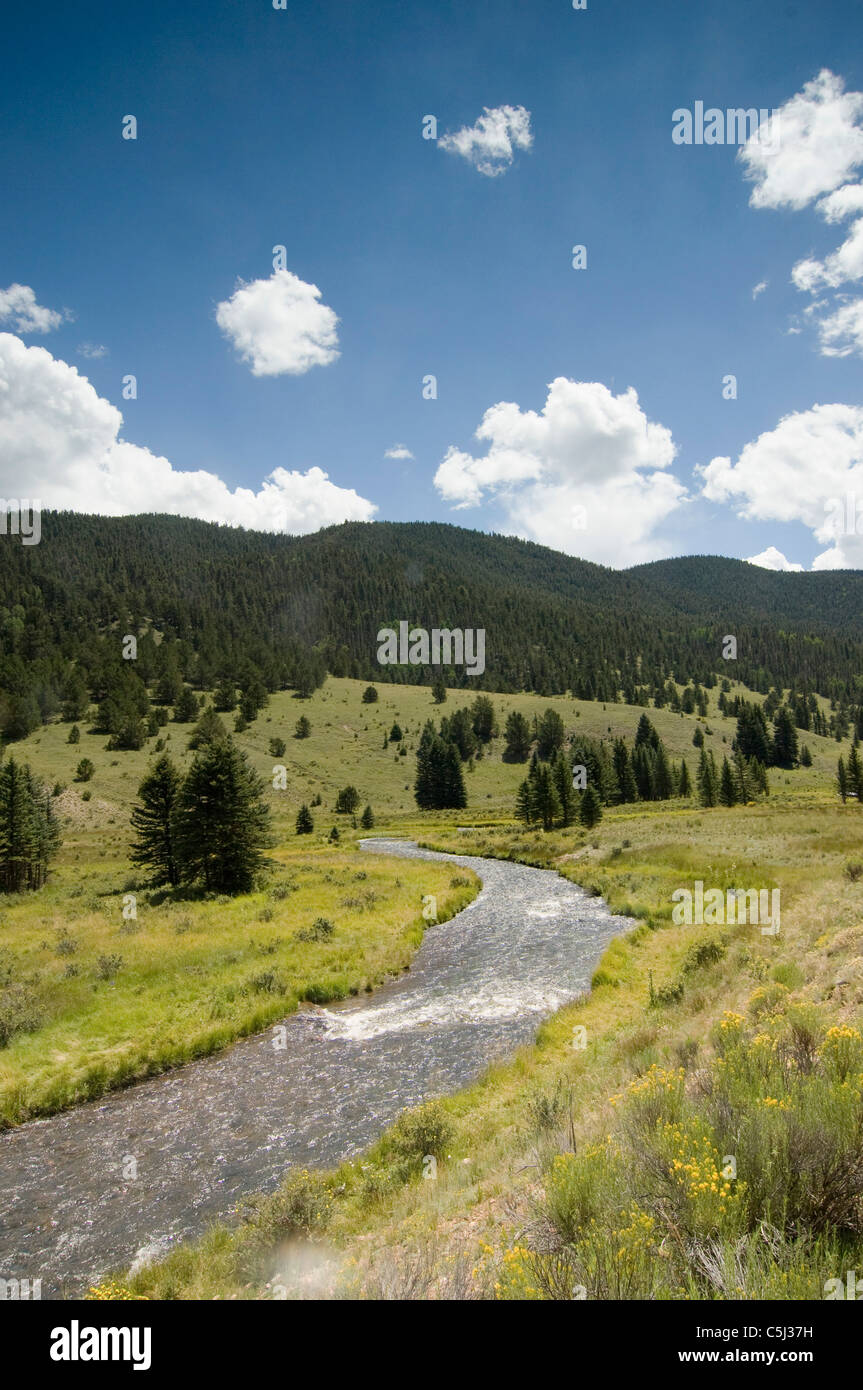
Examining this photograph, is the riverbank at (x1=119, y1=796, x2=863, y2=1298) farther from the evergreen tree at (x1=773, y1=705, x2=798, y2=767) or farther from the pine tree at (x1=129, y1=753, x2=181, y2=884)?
the evergreen tree at (x1=773, y1=705, x2=798, y2=767)

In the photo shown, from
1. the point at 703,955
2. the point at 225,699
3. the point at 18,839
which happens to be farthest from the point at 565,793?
the point at 225,699

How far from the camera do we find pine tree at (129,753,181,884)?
136 feet

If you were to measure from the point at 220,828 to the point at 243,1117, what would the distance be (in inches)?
1007

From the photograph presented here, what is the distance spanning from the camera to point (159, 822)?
139 ft

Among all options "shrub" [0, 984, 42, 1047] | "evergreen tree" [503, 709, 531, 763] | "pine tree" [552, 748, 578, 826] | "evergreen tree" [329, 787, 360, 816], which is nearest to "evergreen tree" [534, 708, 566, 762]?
"evergreen tree" [503, 709, 531, 763]

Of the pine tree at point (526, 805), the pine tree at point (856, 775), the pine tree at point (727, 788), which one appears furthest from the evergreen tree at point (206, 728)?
the pine tree at point (856, 775)

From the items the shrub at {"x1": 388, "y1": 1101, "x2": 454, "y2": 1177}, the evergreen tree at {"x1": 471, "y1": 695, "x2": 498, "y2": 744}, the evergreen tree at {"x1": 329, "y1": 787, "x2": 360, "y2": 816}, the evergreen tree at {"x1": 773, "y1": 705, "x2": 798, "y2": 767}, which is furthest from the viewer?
the evergreen tree at {"x1": 471, "y1": 695, "x2": 498, "y2": 744}

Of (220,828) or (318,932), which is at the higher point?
(220,828)

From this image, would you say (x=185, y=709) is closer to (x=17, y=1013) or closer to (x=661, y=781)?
(x=661, y=781)

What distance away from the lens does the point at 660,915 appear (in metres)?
27.8

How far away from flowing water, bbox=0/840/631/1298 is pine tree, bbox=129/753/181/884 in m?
25.8

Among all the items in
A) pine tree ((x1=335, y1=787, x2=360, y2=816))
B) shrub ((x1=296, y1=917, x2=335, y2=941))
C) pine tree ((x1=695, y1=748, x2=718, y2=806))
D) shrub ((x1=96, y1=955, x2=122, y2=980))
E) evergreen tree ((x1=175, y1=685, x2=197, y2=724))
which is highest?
evergreen tree ((x1=175, y1=685, x2=197, y2=724))
